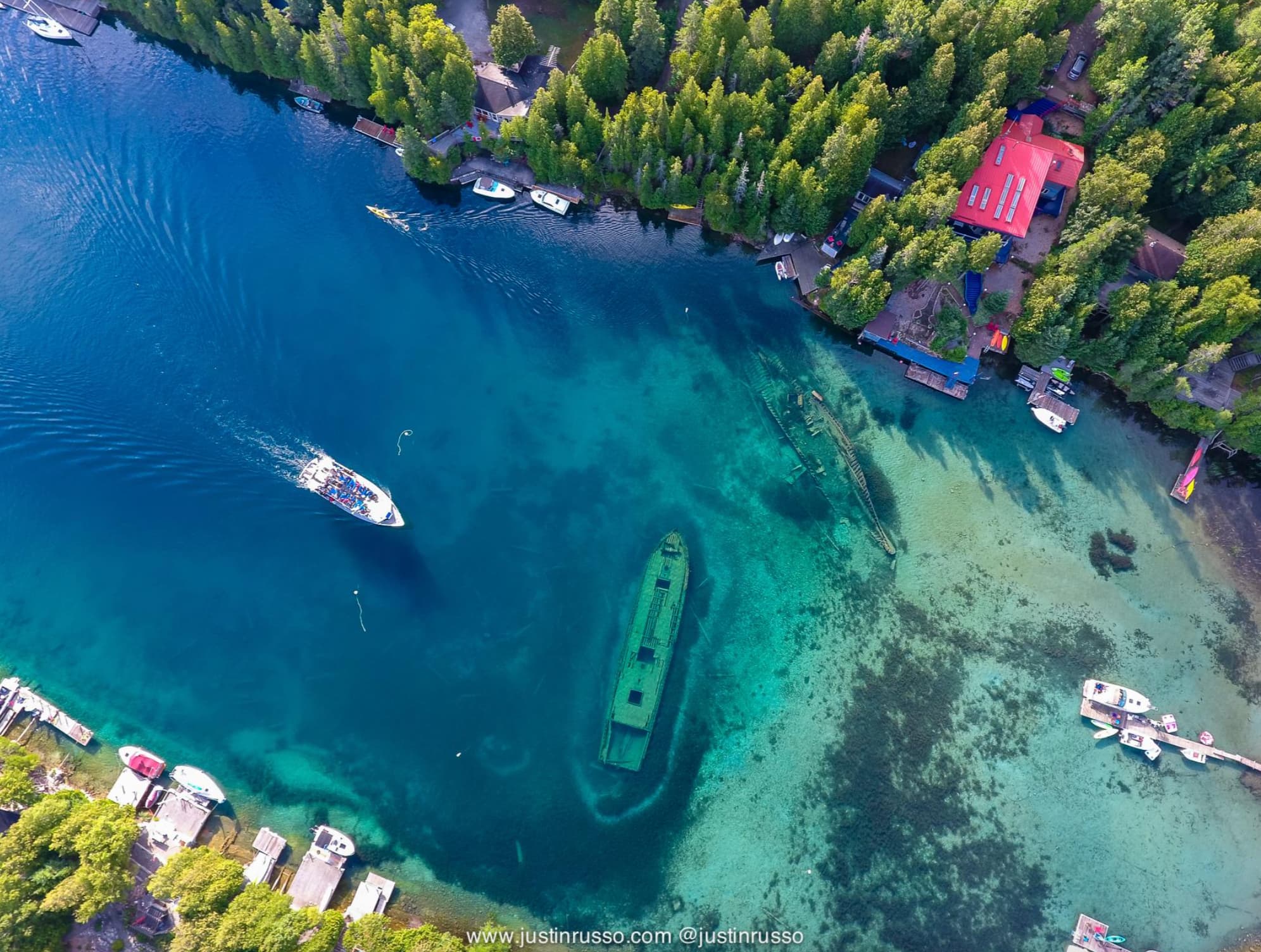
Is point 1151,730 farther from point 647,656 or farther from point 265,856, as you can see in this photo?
point 265,856

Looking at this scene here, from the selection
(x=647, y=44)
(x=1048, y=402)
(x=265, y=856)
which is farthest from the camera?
(x=1048, y=402)

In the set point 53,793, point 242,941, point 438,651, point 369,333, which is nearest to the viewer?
point 242,941

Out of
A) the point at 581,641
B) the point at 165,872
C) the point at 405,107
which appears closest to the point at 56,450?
the point at 165,872

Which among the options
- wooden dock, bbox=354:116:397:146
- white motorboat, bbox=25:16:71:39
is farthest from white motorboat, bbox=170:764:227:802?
white motorboat, bbox=25:16:71:39

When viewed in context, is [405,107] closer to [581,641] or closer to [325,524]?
[325,524]

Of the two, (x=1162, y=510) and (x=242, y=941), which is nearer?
(x=242, y=941)

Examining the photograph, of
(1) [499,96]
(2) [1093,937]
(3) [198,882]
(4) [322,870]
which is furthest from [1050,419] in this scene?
(3) [198,882]
